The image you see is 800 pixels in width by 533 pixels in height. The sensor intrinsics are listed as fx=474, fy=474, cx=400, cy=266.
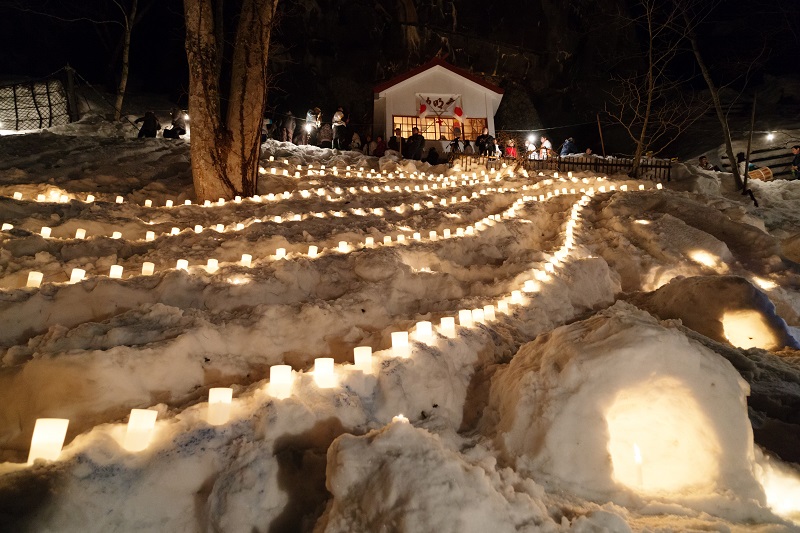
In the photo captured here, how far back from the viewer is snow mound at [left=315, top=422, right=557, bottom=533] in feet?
6.06

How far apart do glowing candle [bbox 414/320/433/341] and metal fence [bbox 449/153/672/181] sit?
8957 mm

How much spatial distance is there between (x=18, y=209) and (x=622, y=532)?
23.0 feet

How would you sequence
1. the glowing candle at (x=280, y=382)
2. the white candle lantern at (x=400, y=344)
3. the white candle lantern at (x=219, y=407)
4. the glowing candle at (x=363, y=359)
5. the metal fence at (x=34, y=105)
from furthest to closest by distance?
the metal fence at (x=34, y=105)
the white candle lantern at (x=400, y=344)
the glowing candle at (x=363, y=359)
the glowing candle at (x=280, y=382)
the white candle lantern at (x=219, y=407)

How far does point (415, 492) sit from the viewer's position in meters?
1.90

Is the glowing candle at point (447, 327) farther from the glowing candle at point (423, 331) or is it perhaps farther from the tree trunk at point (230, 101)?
the tree trunk at point (230, 101)

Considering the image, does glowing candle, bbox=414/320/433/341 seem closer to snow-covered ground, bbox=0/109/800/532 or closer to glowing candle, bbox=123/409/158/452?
snow-covered ground, bbox=0/109/800/532

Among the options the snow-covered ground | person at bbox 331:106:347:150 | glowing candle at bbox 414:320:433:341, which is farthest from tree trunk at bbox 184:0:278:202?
person at bbox 331:106:347:150

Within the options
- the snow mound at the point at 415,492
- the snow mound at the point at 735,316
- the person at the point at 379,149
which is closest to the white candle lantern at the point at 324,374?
the snow mound at the point at 415,492

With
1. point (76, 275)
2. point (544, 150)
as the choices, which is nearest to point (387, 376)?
point (76, 275)

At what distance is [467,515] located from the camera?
6.07 ft

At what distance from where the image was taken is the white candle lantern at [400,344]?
10.9ft

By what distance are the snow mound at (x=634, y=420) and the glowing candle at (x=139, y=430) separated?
6.19ft

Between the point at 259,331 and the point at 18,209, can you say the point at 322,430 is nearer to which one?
the point at 259,331

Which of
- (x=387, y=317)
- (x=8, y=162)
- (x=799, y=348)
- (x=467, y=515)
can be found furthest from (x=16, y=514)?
(x=8, y=162)
